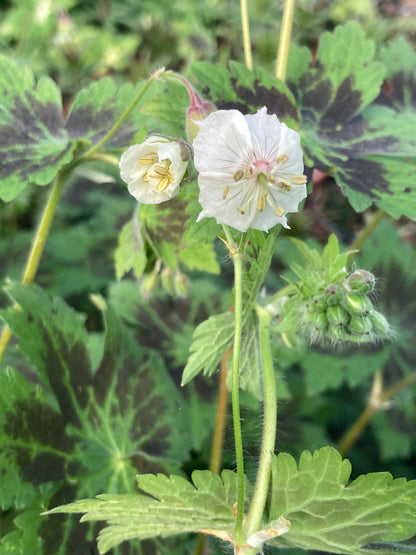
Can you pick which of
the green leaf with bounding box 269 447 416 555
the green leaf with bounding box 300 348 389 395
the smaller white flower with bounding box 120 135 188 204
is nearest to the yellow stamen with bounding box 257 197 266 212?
the smaller white flower with bounding box 120 135 188 204

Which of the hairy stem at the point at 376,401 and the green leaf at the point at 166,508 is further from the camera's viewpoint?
the hairy stem at the point at 376,401

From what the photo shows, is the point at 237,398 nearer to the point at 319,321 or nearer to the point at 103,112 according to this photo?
the point at 319,321

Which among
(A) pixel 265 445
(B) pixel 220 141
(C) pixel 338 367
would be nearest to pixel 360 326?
(A) pixel 265 445

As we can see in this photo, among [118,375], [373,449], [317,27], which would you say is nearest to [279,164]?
[118,375]

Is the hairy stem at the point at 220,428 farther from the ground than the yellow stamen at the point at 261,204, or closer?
closer

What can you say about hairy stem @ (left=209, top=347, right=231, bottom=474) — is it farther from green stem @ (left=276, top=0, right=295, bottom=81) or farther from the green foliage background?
green stem @ (left=276, top=0, right=295, bottom=81)

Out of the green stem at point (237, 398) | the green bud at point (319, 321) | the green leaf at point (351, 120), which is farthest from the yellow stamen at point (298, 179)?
the green leaf at point (351, 120)

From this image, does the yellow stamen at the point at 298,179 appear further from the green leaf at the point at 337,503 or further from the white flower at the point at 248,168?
the green leaf at the point at 337,503
